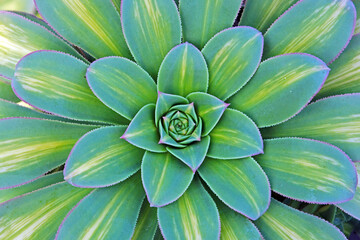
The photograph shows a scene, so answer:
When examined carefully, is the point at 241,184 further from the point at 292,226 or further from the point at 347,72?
the point at 347,72

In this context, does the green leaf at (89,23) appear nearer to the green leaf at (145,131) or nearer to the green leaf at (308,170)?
the green leaf at (145,131)

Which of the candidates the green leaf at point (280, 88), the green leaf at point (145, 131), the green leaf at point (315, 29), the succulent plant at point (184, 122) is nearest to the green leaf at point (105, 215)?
the succulent plant at point (184, 122)

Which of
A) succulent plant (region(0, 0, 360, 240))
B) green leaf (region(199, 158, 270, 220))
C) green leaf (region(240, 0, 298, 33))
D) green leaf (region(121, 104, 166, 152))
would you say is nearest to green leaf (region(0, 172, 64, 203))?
succulent plant (region(0, 0, 360, 240))

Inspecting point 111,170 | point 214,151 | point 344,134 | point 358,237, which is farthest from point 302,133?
point 358,237

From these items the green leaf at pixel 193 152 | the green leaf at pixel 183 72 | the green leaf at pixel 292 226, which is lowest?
the green leaf at pixel 292 226

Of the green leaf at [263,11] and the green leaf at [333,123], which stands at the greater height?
the green leaf at [263,11]

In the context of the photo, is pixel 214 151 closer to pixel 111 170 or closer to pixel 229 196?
pixel 229 196

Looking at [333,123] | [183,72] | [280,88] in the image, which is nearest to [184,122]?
[183,72]
